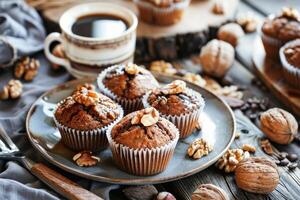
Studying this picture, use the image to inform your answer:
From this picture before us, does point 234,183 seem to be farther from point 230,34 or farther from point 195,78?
point 230,34

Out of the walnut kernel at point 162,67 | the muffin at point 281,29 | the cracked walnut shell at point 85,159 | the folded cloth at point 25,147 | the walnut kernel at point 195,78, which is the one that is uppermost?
the muffin at point 281,29

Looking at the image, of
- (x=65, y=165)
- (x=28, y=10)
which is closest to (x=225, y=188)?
(x=65, y=165)

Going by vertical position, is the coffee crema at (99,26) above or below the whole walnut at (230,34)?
above

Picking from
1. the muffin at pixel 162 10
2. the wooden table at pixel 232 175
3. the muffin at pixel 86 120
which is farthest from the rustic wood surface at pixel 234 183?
the muffin at pixel 162 10

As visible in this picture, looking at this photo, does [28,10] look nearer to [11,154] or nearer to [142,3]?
[142,3]

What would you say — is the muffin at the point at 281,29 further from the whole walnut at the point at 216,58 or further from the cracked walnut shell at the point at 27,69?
the cracked walnut shell at the point at 27,69

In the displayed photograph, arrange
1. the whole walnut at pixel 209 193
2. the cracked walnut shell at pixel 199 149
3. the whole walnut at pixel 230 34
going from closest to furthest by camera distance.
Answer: the whole walnut at pixel 209 193
the cracked walnut shell at pixel 199 149
the whole walnut at pixel 230 34

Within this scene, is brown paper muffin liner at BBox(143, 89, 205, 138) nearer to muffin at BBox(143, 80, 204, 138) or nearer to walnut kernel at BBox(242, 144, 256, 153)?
muffin at BBox(143, 80, 204, 138)

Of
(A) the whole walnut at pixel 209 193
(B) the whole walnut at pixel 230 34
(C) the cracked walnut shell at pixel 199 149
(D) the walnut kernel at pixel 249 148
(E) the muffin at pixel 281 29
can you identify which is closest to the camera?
(A) the whole walnut at pixel 209 193
